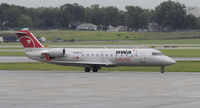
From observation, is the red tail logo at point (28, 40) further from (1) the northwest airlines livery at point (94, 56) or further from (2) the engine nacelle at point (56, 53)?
(2) the engine nacelle at point (56, 53)

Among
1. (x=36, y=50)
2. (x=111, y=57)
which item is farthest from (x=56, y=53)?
(x=111, y=57)

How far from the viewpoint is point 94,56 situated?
4725cm

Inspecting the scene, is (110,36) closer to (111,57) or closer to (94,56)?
(94,56)

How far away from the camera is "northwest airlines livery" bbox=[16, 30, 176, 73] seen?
45812 mm

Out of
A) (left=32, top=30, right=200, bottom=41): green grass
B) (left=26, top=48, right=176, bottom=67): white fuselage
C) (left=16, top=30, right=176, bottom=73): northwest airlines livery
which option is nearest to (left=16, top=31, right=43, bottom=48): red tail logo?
(left=16, top=30, right=176, bottom=73): northwest airlines livery
